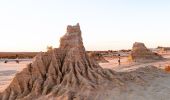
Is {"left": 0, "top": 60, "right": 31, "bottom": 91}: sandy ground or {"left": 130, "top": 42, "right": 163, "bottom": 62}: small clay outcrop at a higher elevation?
{"left": 130, "top": 42, "right": 163, "bottom": 62}: small clay outcrop

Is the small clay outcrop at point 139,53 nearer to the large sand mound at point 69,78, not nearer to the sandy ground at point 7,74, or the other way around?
the sandy ground at point 7,74

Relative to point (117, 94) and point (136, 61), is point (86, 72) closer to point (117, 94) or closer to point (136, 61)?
point (117, 94)

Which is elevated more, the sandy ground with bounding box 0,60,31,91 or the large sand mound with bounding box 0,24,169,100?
the large sand mound with bounding box 0,24,169,100

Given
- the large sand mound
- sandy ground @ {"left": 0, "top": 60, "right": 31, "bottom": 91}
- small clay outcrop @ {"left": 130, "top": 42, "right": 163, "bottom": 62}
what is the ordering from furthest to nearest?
small clay outcrop @ {"left": 130, "top": 42, "right": 163, "bottom": 62}, sandy ground @ {"left": 0, "top": 60, "right": 31, "bottom": 91}, the large sand mound

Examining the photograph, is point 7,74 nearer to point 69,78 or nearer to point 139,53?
point 139,53

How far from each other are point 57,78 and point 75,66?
2.86 feet

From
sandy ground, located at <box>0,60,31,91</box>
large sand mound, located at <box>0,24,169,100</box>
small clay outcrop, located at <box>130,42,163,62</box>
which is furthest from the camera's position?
small clay outcrop, located at <box>130,42,163,62</box>

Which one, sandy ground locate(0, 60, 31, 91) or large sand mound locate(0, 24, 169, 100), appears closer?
large sand mound locate(0, 24, 169, 100)

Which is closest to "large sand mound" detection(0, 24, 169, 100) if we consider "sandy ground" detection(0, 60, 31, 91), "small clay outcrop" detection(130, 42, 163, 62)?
"sandy ground" detection(0, 60, 31, 91)

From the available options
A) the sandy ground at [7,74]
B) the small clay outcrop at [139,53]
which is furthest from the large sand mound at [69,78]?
the small clay outcrop at [139,53]

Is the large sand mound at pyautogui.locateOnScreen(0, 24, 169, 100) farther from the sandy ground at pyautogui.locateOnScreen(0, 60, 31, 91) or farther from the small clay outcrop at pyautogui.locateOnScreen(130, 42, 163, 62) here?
the small clay outcrop at pyautogui.locateOnScreen(130, 42, 163, 62)

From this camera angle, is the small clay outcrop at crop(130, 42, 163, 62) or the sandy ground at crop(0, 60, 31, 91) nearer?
the sandy ground at crop(0, 60, 31, 91)

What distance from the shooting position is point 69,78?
13.9m

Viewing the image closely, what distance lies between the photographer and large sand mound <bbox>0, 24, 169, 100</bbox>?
517 inches
